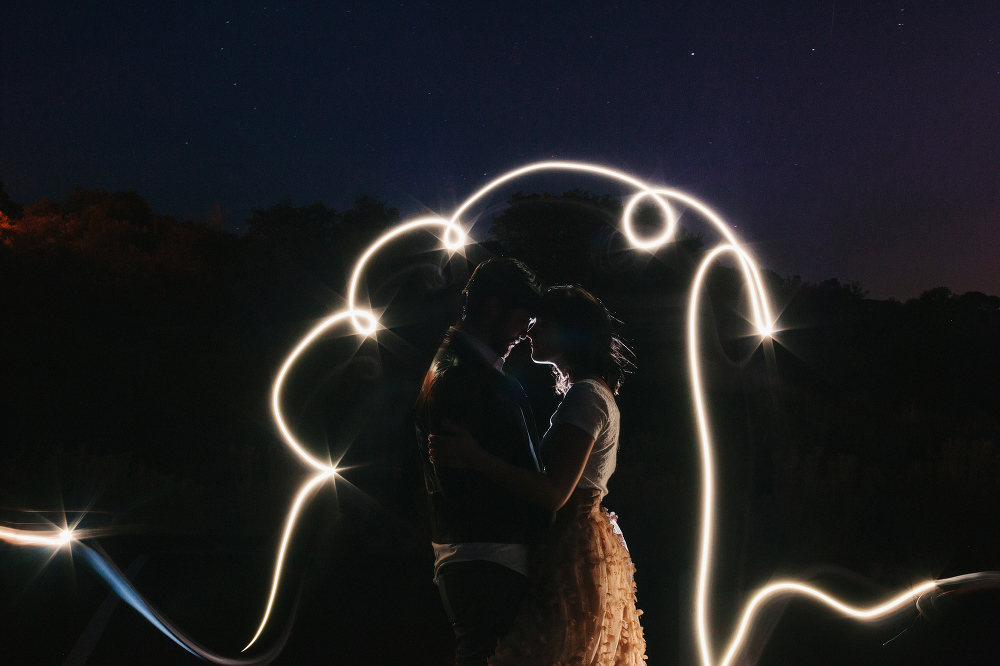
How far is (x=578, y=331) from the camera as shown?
246 centimetres

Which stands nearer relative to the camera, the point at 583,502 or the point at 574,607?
the point at 574,607

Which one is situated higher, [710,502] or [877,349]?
[877,349]

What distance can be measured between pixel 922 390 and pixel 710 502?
7.19m

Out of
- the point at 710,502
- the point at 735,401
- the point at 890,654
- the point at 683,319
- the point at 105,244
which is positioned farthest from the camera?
the point at 105,244

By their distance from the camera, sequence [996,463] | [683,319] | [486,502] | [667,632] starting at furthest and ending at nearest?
[683,319], [996,463], [667,632], [486,502]

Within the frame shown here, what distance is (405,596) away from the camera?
16.0 ft

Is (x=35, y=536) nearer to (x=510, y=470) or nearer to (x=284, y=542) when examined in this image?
(x=284, y=542)

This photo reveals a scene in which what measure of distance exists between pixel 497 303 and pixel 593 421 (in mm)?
527

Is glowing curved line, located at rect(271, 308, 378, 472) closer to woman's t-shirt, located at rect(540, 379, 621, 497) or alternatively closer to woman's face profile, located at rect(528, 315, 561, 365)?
woman's face profile, located at rect(528, 315, 561, 365)

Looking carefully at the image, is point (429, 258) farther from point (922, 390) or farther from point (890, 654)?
point (890, 654)

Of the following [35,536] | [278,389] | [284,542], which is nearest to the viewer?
[35,536]

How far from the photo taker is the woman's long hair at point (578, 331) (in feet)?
8.03

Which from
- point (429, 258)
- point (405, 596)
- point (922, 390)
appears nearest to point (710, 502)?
point (405, 596)

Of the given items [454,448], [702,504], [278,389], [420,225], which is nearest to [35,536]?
[278,389]
